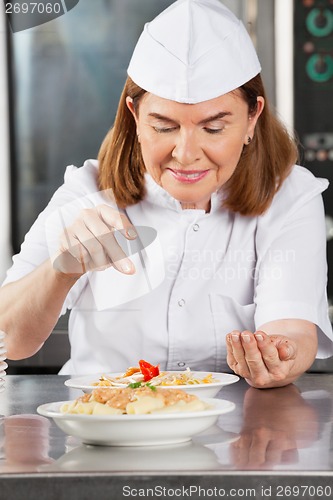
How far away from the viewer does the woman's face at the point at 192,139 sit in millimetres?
1620

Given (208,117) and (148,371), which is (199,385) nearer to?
(148,371)

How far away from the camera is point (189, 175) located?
1690mm

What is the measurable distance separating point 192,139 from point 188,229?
0.93 ft

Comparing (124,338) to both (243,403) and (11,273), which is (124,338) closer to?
(11,273)

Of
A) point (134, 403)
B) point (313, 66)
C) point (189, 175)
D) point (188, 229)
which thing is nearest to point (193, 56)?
point (189, 175)

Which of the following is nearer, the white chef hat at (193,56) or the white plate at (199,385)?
the white plate at (199,385)

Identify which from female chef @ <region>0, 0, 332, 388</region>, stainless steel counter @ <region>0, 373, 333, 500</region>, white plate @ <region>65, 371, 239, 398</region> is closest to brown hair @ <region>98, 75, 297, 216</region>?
female chef @ <region>0, 0, 332, 388</region>

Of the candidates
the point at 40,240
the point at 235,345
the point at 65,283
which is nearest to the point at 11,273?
the point at 40,240

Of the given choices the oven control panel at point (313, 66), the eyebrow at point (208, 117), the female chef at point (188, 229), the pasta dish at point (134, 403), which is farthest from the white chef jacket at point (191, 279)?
the oven control panel at point (313, 66)

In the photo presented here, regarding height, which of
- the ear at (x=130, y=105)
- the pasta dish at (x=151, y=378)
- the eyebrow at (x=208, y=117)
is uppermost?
the ear at (x=130, y=105)

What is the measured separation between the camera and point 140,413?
98cm

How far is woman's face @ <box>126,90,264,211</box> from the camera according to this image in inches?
63.8

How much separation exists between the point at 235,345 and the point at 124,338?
1.42 feet

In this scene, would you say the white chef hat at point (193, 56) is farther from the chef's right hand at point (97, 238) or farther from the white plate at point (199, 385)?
the white plate at point (199, 385)
